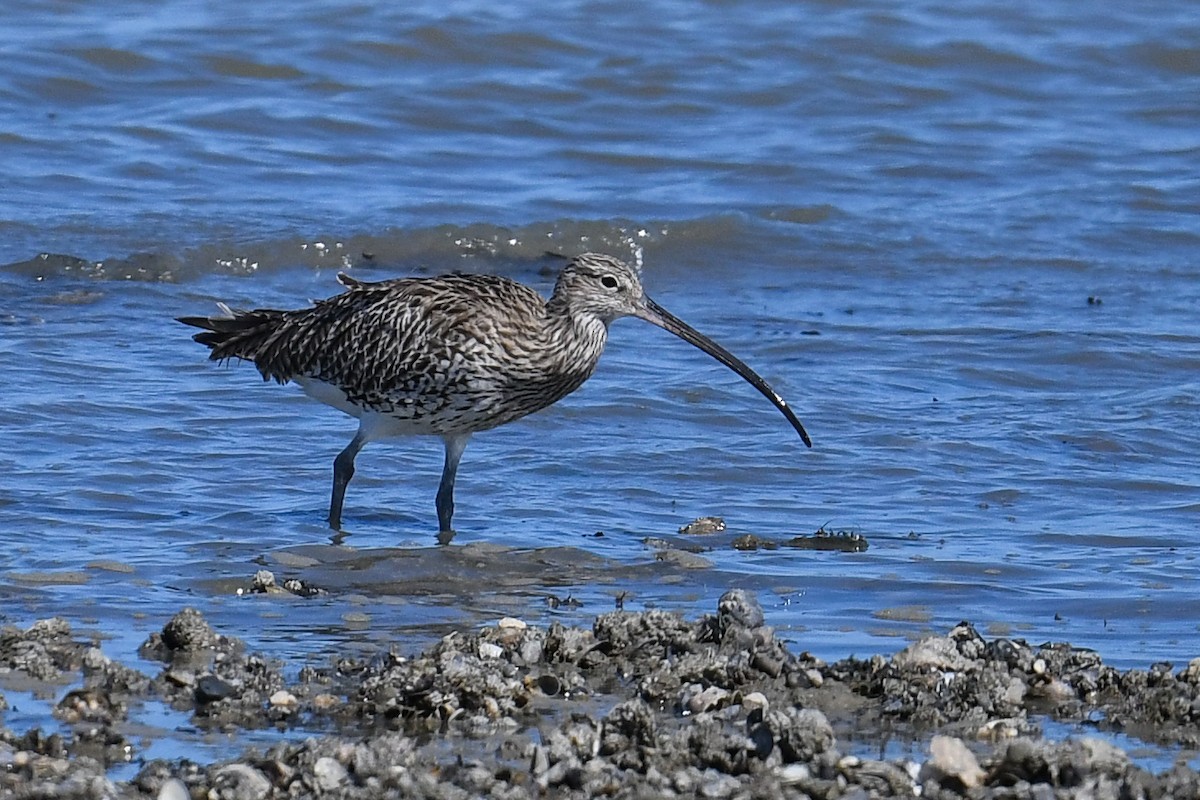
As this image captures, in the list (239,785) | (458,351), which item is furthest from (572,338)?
(239,785)

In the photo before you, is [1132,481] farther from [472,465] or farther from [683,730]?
[683,730]

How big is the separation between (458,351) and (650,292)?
583cm

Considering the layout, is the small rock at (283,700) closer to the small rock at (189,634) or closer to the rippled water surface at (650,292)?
the small rock at (189,634)

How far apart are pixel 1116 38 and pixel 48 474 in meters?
16.1

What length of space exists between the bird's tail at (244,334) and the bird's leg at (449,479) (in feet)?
3.51

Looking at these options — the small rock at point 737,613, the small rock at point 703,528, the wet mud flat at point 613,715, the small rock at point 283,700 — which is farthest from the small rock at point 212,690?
the small rock at point 703,528

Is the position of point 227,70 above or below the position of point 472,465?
above

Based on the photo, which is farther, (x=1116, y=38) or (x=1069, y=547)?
(x=1116, y=38)

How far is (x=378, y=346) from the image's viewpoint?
372 inches

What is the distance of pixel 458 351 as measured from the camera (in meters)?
9.26

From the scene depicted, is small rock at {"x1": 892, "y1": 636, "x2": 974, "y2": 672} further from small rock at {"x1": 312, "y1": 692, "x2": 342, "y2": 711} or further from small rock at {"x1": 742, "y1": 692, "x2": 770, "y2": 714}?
small rock at {"x1": 312, "y1": 692, "x2": 342, "y2": 711}

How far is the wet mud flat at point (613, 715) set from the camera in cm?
537

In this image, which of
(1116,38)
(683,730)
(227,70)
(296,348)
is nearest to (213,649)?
(683,730)

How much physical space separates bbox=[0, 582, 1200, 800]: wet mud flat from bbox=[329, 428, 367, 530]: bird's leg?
2.11 metres
